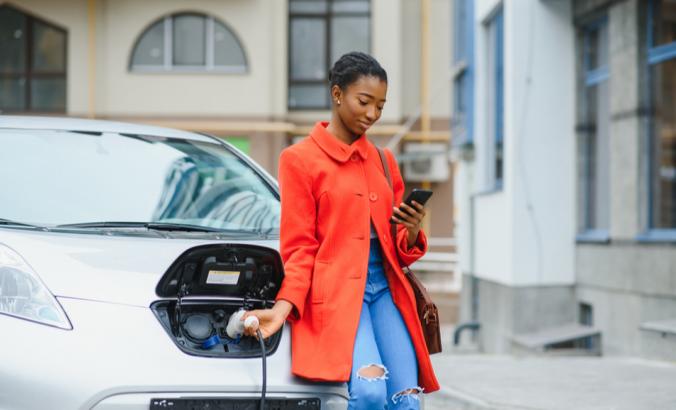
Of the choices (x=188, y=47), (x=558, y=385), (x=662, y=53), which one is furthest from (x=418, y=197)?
(x=188, y=47)

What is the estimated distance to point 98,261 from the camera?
434 centimetres

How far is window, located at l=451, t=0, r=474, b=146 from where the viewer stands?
55.1 feet

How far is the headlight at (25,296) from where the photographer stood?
4105 millimetres

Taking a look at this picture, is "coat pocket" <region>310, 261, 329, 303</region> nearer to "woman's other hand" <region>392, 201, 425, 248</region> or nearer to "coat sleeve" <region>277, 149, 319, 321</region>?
"coat sleeve" <region>277, 149, 319, 321</region>

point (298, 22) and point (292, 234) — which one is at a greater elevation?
point (298, 22)

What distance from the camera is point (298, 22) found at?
2594 centimetres

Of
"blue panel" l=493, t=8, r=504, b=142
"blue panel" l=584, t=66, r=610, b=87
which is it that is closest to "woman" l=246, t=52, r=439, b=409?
"blue panel" l=584, t=66, r=610, b=87

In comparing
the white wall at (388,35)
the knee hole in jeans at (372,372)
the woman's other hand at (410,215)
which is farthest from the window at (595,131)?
the white wall at (388,35)

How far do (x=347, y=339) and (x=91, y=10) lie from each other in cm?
2220

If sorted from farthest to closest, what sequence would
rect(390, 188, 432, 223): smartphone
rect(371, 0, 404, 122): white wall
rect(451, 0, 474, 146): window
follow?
rect(371, 0, 404, 122): white wall, rect(451, 0, 474, 146): window, rect(390, 188, 432, 223): smartphone

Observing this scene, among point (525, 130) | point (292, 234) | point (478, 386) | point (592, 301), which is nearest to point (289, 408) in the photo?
point (292, 234)

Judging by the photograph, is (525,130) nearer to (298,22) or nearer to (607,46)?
(607,46)

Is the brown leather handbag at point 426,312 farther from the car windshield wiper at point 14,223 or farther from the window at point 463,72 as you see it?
the window at point 463,72

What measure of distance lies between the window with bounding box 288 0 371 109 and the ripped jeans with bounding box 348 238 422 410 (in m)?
21.6
